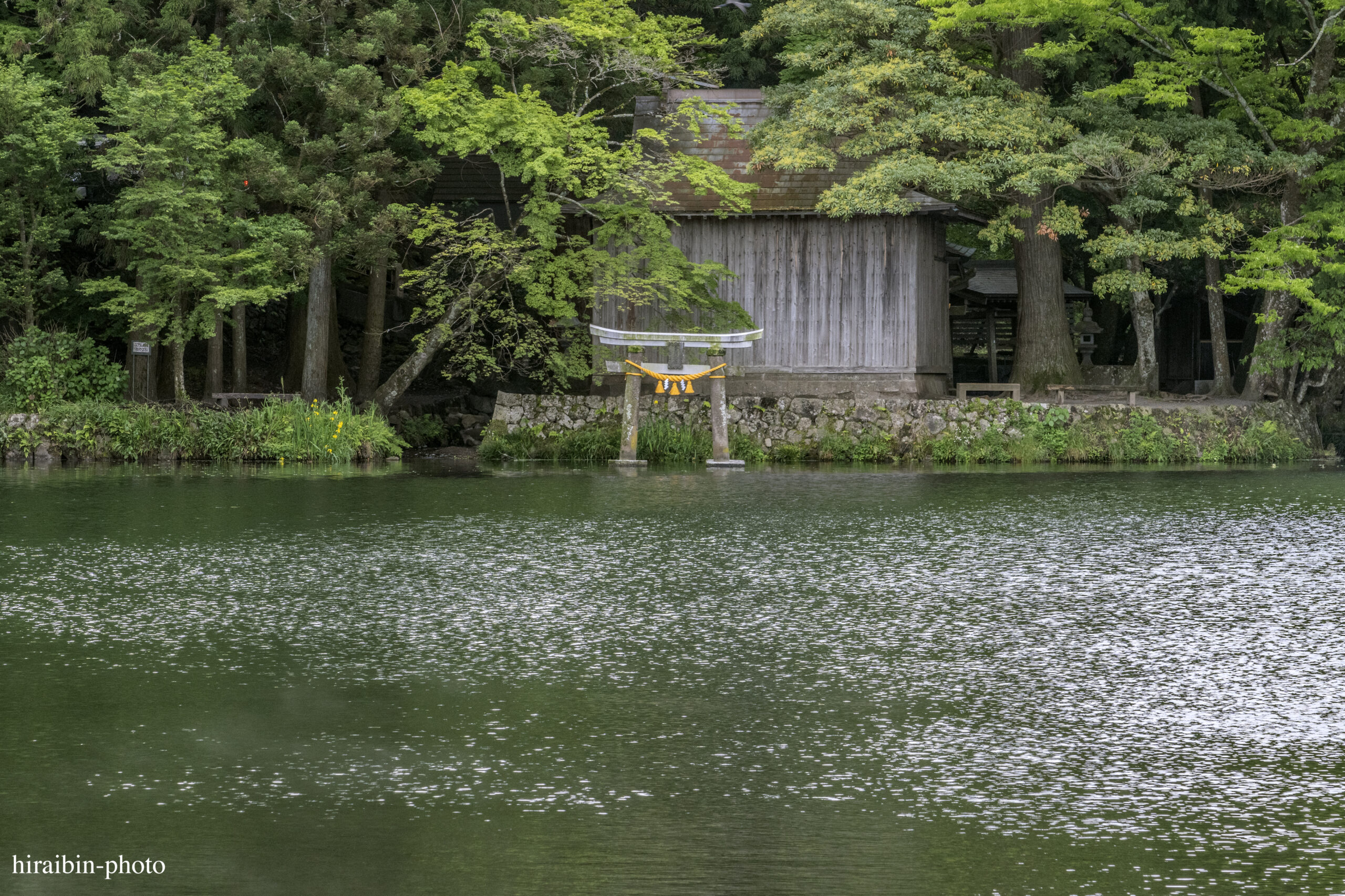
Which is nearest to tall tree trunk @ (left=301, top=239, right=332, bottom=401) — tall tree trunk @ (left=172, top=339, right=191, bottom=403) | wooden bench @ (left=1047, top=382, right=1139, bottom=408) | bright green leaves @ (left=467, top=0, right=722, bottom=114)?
tall tree trunk @ (left=172, top=339, right=191, bottom=403)

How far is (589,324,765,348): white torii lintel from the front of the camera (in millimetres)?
23438

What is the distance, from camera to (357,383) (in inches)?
1163

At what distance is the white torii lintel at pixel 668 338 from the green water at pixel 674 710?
10492mm

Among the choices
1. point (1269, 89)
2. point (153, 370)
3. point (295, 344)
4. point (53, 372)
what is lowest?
point (53, 372)

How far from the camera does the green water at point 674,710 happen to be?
4.68m

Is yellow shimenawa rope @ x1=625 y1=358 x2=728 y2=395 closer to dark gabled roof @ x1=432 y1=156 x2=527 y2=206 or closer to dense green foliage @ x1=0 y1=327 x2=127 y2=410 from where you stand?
dense green foliage @ x1=0 y1=327 x2=127 y2=410

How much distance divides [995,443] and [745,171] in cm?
677

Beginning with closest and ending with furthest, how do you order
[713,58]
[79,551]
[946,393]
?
[79,551], [946,393], [713,58]

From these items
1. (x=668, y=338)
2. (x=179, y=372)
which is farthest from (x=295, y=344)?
(x=668, y=338)

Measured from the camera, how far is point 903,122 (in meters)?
24.8

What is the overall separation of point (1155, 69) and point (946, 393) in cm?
713

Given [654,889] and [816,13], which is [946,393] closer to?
[816,13]

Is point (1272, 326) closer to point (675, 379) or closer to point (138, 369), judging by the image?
point (675, 379)

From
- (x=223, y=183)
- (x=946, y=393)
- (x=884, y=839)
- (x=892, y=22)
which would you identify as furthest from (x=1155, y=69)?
(x=884, y=839)
